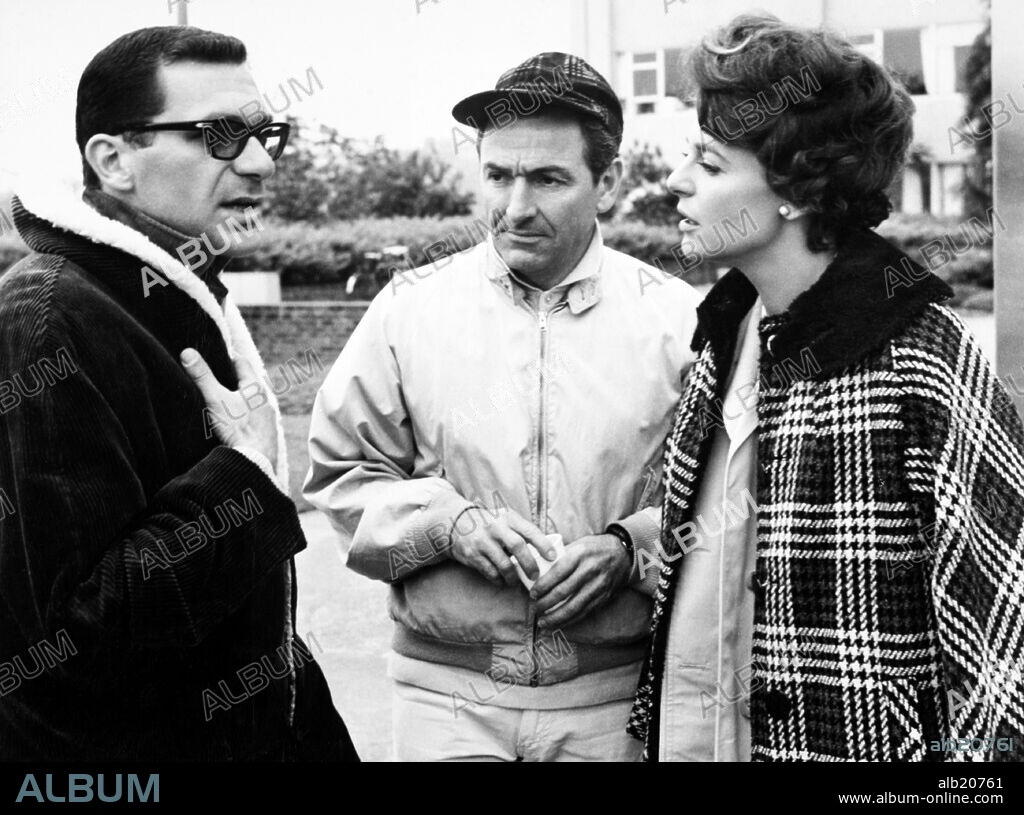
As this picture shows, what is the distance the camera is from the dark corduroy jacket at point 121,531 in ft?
6.56

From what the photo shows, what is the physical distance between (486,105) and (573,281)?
47 centimetres

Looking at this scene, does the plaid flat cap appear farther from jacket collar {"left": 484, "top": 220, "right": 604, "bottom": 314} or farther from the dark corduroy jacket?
the dark corduroy jacket

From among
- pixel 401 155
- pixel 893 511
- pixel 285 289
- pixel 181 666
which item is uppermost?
pixel 893 511

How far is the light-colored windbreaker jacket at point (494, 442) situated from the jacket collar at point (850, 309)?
43cm

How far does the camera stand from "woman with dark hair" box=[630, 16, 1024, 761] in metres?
2.14

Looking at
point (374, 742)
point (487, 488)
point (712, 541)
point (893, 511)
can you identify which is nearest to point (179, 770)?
point (487, 488)

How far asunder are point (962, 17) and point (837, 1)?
2282 mm

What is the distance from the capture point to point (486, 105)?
2.90m

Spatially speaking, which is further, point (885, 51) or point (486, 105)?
point (885, 51)

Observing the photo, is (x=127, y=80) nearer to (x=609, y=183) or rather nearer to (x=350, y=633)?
(x=609, y=183)

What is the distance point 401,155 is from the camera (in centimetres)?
Result: 1440

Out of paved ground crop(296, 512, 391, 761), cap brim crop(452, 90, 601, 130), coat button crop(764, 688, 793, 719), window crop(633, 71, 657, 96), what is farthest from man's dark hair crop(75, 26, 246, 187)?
window crop(633, 71, 657, 96)

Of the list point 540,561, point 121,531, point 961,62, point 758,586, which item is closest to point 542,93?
point 540,561

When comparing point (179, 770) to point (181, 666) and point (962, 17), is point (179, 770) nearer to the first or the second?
point (181, 666)
